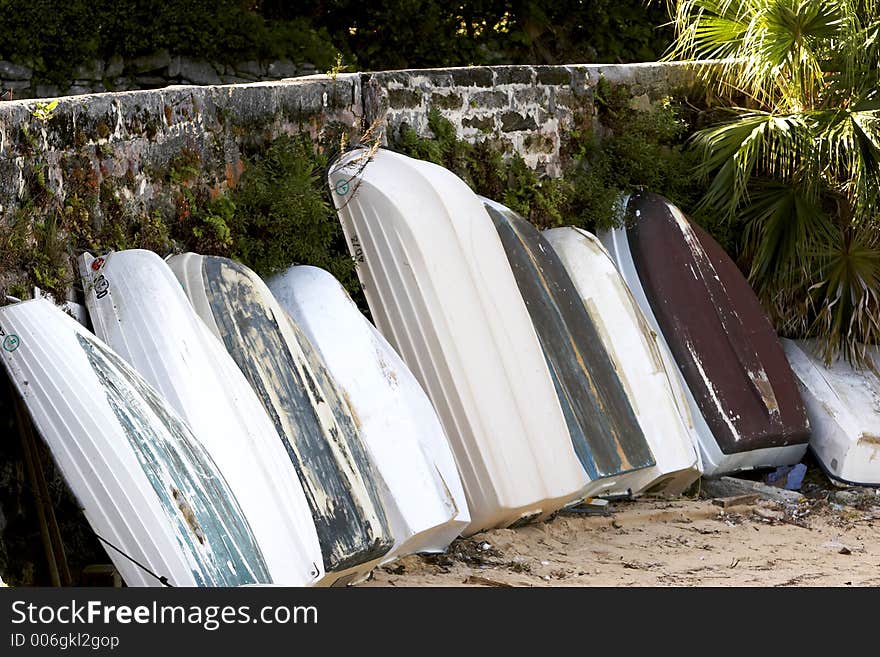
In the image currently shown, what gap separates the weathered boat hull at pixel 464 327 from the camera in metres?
4.99

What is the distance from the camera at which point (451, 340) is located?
5.12 metres

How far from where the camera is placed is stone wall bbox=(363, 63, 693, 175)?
595 centimetres

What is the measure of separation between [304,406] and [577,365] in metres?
1.44

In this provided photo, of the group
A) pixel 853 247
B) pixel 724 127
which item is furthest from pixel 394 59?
pixel 853 247

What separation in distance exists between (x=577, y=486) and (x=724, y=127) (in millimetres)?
2530

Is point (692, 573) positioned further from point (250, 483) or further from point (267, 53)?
point (267, 53)

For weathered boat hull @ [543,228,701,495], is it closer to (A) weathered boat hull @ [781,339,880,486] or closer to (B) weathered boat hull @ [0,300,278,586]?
(A) weathered boat hull @ [781,339,880,486]

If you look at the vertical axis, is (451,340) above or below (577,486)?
above

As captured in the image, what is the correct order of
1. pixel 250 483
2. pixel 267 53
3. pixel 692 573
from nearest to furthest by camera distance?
pixel 250 483 → pixel 692 573 → pixel 267 53

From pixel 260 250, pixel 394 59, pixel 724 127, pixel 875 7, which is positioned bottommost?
pixel 260 250

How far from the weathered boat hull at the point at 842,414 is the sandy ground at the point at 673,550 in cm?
Answer: 27

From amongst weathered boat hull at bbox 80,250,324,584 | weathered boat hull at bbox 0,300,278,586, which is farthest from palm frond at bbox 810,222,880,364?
weathered boat hull at bbox 0,300,278,586

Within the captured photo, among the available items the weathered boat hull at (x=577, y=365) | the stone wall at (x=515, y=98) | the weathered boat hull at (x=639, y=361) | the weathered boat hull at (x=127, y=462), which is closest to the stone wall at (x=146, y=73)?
the stone wall at (x=515, y=98)

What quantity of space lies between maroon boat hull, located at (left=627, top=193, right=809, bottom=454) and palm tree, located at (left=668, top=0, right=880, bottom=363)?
1.17 ft
